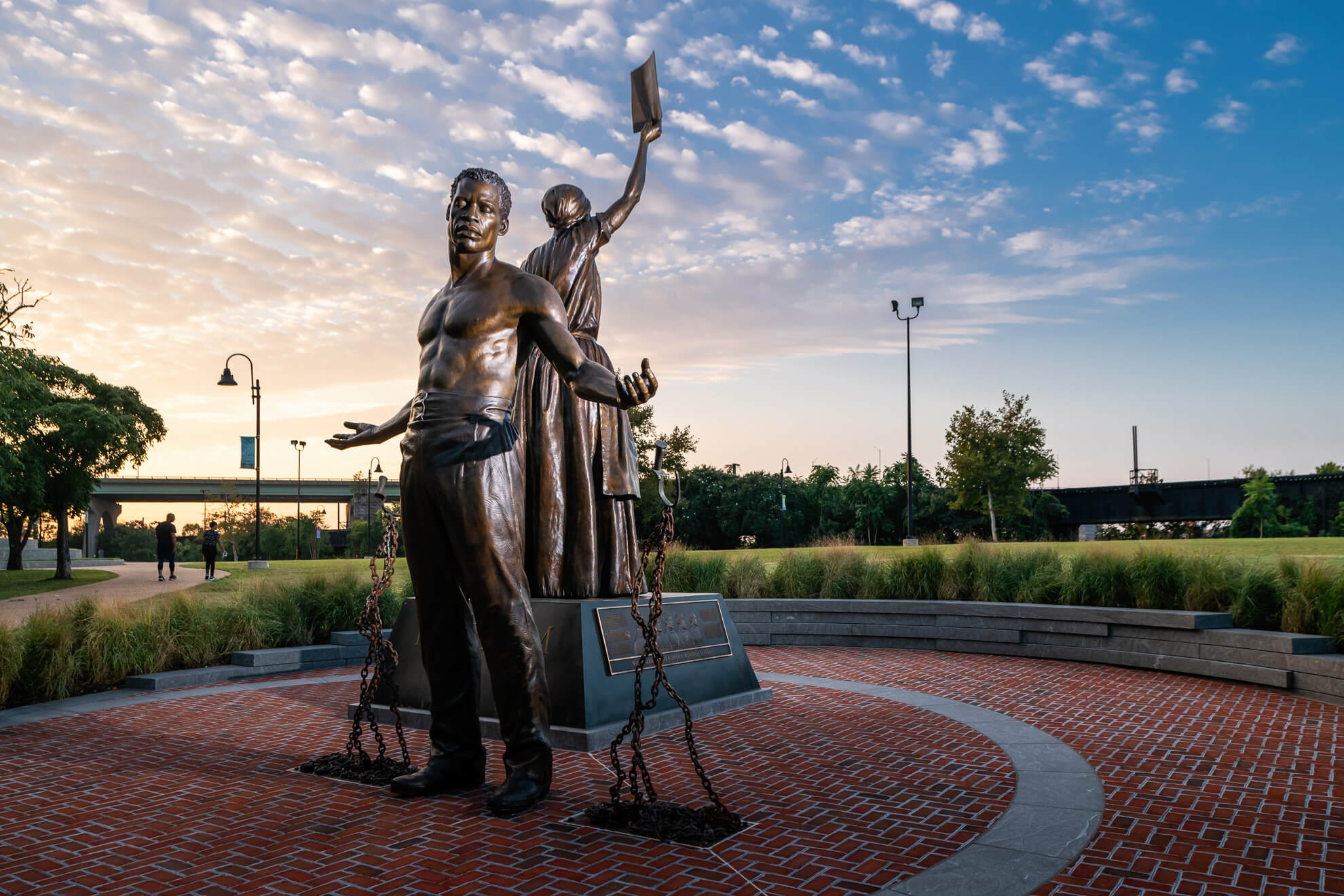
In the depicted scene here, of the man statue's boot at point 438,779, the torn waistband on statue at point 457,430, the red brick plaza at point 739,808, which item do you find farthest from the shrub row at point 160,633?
the torn waistband on statue at point 457,430

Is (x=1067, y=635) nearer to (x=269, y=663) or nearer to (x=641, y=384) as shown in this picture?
(x=641, y=384)

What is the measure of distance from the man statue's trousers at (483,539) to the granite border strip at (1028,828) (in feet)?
6.13

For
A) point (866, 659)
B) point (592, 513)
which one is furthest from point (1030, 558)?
point (592, 513)

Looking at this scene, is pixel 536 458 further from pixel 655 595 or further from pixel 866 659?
pixel 866 659

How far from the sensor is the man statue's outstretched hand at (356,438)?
17.0 ft

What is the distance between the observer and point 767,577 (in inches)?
507

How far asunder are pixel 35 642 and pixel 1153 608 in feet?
35.4

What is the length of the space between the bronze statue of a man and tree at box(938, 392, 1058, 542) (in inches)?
1245

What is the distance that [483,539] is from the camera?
14.3 feet

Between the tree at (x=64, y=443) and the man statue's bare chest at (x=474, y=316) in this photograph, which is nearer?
the man statue's bare chest at (x=474, y=316)

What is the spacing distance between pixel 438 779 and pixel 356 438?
1.90m

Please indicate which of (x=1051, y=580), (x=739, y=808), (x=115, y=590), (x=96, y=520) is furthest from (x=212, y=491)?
(x=739, y=808)

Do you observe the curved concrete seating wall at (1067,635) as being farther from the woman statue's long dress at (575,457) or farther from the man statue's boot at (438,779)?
the man statue's boot at (438,779)

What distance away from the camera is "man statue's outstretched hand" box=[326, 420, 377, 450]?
17.0ft
